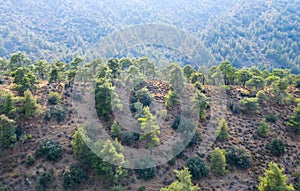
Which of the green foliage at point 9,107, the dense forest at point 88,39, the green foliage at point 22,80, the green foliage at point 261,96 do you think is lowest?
the green foliage at point 261,96

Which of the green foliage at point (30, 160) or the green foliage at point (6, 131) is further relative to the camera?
the green foliage at point (30, 160)

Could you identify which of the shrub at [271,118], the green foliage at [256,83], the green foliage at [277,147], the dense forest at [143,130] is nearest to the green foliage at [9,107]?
the dense forest at [143,130]

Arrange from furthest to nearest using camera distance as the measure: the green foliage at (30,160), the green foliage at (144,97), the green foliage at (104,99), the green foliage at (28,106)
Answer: the green foliage at (144,97), the green foliage at (104,99), the green foliage at (28,106), the green foliage at (30,160)

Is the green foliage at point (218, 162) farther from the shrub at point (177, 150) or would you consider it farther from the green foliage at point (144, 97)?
the green foliage at point (144, 97)

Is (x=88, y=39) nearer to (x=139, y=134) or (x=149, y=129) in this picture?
(x=139, y=134)

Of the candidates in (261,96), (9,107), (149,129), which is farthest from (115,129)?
(261,96)

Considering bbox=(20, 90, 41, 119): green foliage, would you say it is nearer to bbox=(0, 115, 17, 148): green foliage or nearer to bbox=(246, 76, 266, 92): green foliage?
bbox=(0, 115, 17, 148): green foliage

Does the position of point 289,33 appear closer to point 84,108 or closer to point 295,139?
point 295,139
